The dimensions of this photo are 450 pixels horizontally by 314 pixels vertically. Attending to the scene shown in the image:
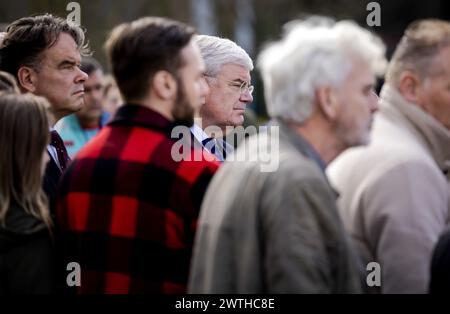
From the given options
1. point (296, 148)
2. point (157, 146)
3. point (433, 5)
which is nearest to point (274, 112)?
point (296, 148)

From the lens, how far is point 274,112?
3916 mm

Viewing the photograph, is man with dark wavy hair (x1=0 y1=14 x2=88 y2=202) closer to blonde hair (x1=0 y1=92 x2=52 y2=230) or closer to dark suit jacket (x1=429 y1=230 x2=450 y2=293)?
blonde hair (x1=0 y1=92 x2=52 y2=230)

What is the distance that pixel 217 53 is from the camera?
20.1 ft

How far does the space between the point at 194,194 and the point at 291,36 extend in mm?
674

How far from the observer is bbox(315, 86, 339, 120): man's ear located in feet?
12.6

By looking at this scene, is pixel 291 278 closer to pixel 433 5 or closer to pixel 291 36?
pixel 291 36

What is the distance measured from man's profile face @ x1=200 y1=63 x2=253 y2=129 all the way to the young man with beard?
2.00 meters

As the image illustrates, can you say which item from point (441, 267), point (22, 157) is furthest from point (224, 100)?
point (441, 267)

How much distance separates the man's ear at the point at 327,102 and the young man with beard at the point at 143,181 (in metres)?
0.48

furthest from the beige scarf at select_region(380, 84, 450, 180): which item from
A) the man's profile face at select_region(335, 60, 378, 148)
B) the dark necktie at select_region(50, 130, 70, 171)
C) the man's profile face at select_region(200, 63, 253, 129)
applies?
the dark necktie at select_region(50, 130, 70, 171)

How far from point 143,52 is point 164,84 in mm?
140

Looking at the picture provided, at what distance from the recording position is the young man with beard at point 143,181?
3.95m

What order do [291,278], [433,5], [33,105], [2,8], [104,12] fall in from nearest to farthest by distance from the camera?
[291,278] → [33,105] → [2,8] → [104,12] → [433,5]

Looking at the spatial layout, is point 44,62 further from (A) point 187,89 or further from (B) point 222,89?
Result: (A) point 187,89
